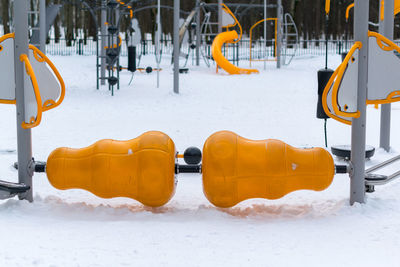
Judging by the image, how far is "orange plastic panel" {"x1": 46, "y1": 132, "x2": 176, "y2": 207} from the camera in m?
3.61

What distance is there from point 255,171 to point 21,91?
1.55 metres

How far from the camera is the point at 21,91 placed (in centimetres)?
383

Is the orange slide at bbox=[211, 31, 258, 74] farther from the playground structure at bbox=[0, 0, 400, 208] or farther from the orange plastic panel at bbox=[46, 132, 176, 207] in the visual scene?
the orange plastic panel at bbox=[46, 132, 176, 207]

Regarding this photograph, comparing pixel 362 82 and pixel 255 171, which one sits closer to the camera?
pixel 255 171

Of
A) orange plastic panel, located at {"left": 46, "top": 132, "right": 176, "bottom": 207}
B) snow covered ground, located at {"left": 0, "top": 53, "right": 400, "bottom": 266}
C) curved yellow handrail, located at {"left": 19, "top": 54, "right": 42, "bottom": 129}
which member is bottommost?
snow covered ground, located at {"left": 0, "top": 53, "right": 400, "bottom": 266}

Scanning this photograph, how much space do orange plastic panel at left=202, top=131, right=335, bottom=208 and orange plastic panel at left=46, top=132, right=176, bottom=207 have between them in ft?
0.82

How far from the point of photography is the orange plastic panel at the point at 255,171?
362 cm

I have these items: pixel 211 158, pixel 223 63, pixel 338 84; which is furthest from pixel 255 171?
pixel 223 63

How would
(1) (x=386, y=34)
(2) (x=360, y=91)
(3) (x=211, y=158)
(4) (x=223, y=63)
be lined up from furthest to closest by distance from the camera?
(4) (x=223, y=63) < (1) (x=386, y=34) < (2) (x=360, y=91) < (3) (x=211, y=158)

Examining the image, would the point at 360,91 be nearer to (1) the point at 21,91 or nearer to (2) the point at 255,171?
(2) the point at 255,171

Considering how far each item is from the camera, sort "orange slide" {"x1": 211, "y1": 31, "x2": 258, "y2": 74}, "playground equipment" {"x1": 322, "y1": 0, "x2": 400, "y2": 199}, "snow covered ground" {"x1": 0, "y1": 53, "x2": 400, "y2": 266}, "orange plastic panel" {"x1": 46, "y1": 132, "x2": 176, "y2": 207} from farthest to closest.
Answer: "orange slide" {"x1": 211, "y1": 31, "x2": 258, "y2": 74}, "playground equipment" {"x1": 322, "y1": 0, "x2": 400, "y2": 199}, "orange plastic panel" {"x1": 46, "y1": 132, "x2": 176, "y2": 207}, "snow covered ground" {"x1": 0, "y1": 53, "x2": 400, "y2": 266}

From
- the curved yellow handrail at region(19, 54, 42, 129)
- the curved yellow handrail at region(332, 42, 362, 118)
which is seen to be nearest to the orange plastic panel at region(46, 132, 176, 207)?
Answer: the curved yellow handrail at region(19, 54, 42, 129)

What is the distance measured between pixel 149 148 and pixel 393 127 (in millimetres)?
5062

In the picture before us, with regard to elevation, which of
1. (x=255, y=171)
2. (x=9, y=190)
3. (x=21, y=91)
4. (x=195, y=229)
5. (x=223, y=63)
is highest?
(x=223, y=63)
